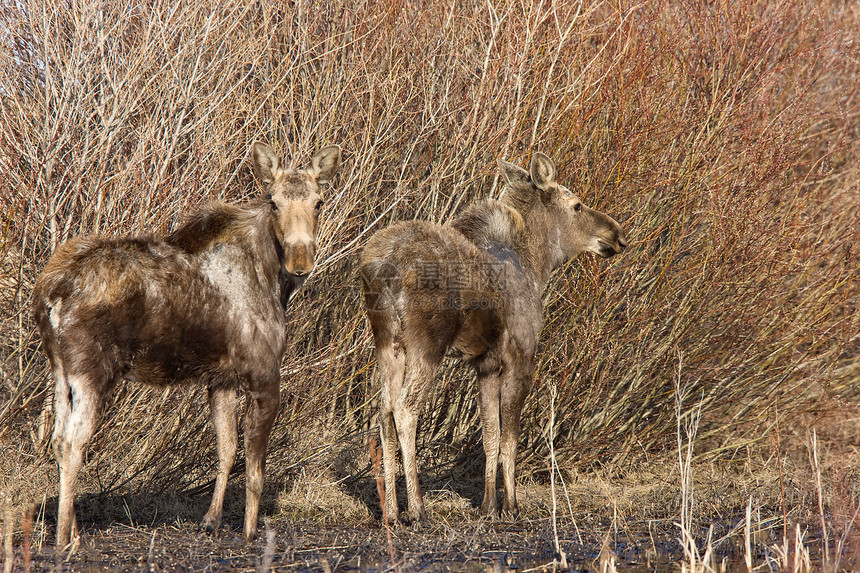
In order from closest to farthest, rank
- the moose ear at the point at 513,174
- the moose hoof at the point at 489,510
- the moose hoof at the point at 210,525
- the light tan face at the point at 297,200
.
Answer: the light tan face at the point at 297,200 → the moose hoof at the point at 210,525 → the moose hoof at the point at 489,510 → the moose ear at the point at 513,174

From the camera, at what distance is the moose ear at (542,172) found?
670cm

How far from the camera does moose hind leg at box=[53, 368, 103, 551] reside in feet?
15.6

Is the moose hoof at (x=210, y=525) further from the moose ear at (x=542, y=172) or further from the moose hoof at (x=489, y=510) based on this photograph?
the moose ear at (x=542, y=172)

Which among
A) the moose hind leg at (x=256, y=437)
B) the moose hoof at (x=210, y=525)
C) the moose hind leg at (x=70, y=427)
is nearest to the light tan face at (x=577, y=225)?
the moose hind leg at (x=256, y=437)

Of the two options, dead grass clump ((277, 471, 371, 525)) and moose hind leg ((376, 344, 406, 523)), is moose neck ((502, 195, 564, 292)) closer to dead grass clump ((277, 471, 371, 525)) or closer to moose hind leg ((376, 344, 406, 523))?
moose hind leg ((376, 344, 406, 523))

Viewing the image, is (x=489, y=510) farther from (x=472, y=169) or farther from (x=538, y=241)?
(x=472, y=169)

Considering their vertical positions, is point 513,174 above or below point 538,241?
above

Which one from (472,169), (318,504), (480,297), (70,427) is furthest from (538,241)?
(70,427)

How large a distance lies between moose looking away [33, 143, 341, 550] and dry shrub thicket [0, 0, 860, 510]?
43.9 inches

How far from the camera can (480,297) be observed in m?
6.06

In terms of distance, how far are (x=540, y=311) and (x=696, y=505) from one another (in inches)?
76.0

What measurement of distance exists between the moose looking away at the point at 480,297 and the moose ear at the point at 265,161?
823 mm

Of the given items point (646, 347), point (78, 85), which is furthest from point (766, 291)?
point (78, 85)

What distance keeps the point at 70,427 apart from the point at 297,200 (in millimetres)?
1961
